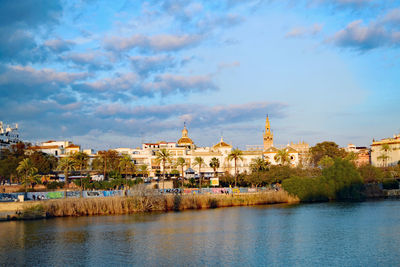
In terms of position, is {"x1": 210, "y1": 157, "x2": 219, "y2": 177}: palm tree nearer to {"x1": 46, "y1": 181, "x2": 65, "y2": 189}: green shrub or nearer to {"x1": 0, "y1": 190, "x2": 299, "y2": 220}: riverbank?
{"x1": 0, "y1": 190, "x2": 299, "y2": 220}: riverbank

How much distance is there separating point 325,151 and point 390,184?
42.9 m

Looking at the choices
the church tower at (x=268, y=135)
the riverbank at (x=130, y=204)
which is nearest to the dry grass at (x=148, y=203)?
the riverbank at (x=130, y=204)

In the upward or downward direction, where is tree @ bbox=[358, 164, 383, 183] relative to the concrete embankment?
upward

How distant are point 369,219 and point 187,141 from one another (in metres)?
103

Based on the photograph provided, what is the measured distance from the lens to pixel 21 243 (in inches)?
1612

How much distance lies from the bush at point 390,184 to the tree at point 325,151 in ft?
124

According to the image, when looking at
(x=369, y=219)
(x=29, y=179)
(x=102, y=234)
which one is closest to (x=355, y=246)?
(x=369, y=219)

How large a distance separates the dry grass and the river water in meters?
2.98

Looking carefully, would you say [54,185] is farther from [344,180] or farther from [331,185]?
[344,180]

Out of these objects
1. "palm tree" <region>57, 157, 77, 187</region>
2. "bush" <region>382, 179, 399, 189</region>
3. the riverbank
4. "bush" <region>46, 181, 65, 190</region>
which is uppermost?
"palm tree" <region>57, 157, 77, 187</region>

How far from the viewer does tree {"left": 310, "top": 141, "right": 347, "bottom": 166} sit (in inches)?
5212

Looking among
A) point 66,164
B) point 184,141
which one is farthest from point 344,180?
point 184,141

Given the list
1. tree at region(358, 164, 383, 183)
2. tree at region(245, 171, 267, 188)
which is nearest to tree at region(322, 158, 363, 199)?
tree at region(358, 164, 383, 183)

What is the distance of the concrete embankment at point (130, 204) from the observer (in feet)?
192
